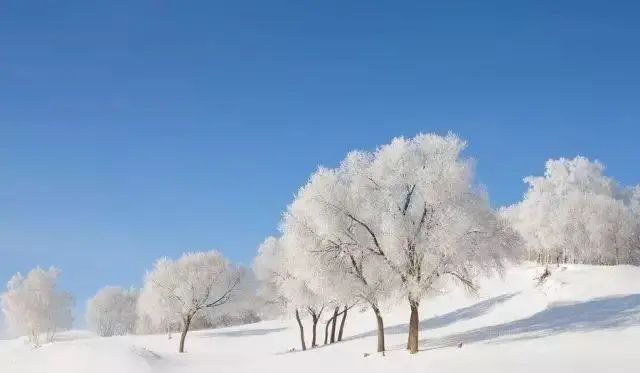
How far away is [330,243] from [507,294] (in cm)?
3074

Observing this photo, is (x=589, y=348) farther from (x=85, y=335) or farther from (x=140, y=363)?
(x=85, y=335)

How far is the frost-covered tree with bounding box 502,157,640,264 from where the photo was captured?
80.6m

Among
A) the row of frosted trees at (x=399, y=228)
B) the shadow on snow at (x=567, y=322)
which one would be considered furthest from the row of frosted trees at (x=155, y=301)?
the shadow on snow at (x=567, y=322)

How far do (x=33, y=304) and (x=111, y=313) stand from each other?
1443 inches

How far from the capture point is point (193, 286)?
223 ft

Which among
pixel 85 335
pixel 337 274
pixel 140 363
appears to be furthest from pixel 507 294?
pixel 85 335

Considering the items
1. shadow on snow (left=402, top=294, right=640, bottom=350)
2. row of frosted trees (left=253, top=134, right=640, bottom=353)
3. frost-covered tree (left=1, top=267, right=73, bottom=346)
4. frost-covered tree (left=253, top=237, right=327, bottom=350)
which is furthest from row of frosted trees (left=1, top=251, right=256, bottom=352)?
shadow on snow (left=402, top=294, right=640, bottom=350)

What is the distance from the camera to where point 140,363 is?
42562mm

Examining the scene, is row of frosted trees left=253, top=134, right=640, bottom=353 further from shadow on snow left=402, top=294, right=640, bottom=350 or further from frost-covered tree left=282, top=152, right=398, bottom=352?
shadow on snow left=402, top=294, right=640, bottom=350

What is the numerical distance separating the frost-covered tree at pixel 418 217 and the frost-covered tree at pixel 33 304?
73848 millimetres

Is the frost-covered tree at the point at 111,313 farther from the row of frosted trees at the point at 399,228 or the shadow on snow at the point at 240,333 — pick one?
the row of frosted trees at the point at 399,228

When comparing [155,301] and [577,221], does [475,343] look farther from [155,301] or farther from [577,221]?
[577,221]

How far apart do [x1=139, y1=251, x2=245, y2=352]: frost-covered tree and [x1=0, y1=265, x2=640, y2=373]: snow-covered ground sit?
417 cm

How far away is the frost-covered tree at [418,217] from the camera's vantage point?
3212cm
